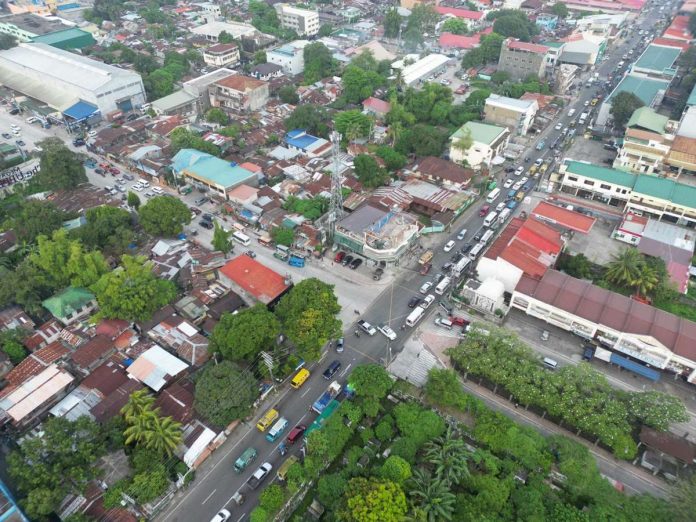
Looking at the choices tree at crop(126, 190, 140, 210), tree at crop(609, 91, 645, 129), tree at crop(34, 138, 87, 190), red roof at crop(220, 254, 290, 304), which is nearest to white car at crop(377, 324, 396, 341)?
red roof at crop(220, 254, 290, 304)

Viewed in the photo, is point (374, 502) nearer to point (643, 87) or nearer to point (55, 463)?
point (55, 463)

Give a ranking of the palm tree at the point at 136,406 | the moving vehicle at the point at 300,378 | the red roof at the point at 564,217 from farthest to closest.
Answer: the red roof at the point at 564,217 < the moving vehicle at the point at 300,378 < the palm tree at the point at 136,406

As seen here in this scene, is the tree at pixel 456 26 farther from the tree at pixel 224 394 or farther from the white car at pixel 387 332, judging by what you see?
the tree at pixel 224 394

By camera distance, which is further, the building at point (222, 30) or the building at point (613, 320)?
the building at point (222, 30)

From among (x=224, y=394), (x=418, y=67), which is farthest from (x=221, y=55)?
(x=224, y=394)

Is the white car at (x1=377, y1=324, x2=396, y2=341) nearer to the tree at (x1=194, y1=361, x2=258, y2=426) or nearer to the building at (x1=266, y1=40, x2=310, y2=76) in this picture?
the tree at (x1=194, y1=361, x2=258, y2=426)

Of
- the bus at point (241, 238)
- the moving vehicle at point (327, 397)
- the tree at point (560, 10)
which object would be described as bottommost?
the moving vehicle at point (327, 397)

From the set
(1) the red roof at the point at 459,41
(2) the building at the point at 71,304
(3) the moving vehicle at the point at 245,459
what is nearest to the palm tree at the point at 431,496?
(3) the moving vehicle at the point at 245,459
